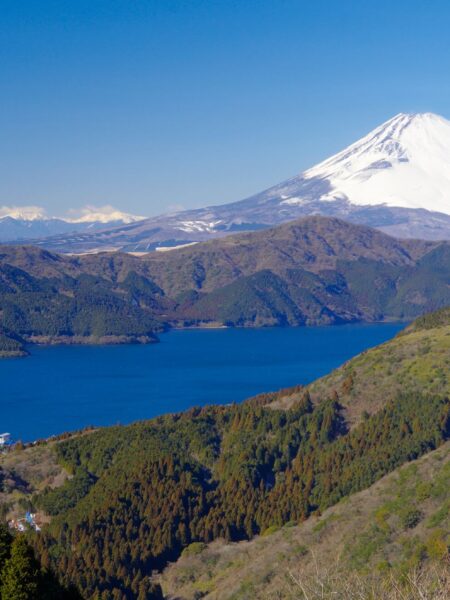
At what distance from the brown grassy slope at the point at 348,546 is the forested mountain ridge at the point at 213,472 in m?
2.88

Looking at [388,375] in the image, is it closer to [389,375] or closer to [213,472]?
[389,375]

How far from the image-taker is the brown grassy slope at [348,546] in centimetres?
4356

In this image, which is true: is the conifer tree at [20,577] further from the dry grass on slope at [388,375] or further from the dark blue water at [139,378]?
the dark blue water at [139,378]

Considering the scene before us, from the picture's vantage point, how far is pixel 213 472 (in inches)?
2630

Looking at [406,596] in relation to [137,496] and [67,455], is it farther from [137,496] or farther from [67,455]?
[67,455]

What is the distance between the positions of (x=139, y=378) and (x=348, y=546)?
10511 cm

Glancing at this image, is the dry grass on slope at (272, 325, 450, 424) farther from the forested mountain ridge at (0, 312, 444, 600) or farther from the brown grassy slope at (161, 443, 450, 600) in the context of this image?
the brown grassy slope at (161, 443, 450, 600)

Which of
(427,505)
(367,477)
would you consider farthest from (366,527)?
(367,477)

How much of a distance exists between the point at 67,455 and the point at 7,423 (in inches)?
1870

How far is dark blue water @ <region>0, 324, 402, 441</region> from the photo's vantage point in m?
117

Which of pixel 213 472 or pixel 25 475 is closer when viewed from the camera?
pixel 25 475

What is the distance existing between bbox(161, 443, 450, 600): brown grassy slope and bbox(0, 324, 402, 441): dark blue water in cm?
5376

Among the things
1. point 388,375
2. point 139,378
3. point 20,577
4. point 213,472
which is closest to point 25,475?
point 213,472

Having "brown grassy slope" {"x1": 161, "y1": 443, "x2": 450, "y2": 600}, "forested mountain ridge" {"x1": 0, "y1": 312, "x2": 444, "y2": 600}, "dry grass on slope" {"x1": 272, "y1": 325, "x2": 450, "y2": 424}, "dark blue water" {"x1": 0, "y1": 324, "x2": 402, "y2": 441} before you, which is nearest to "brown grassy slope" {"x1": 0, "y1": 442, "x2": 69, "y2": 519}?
"forested mountain ridge" {"x1": 0, "y1": 312, "x2": 444, "y2": 600}
